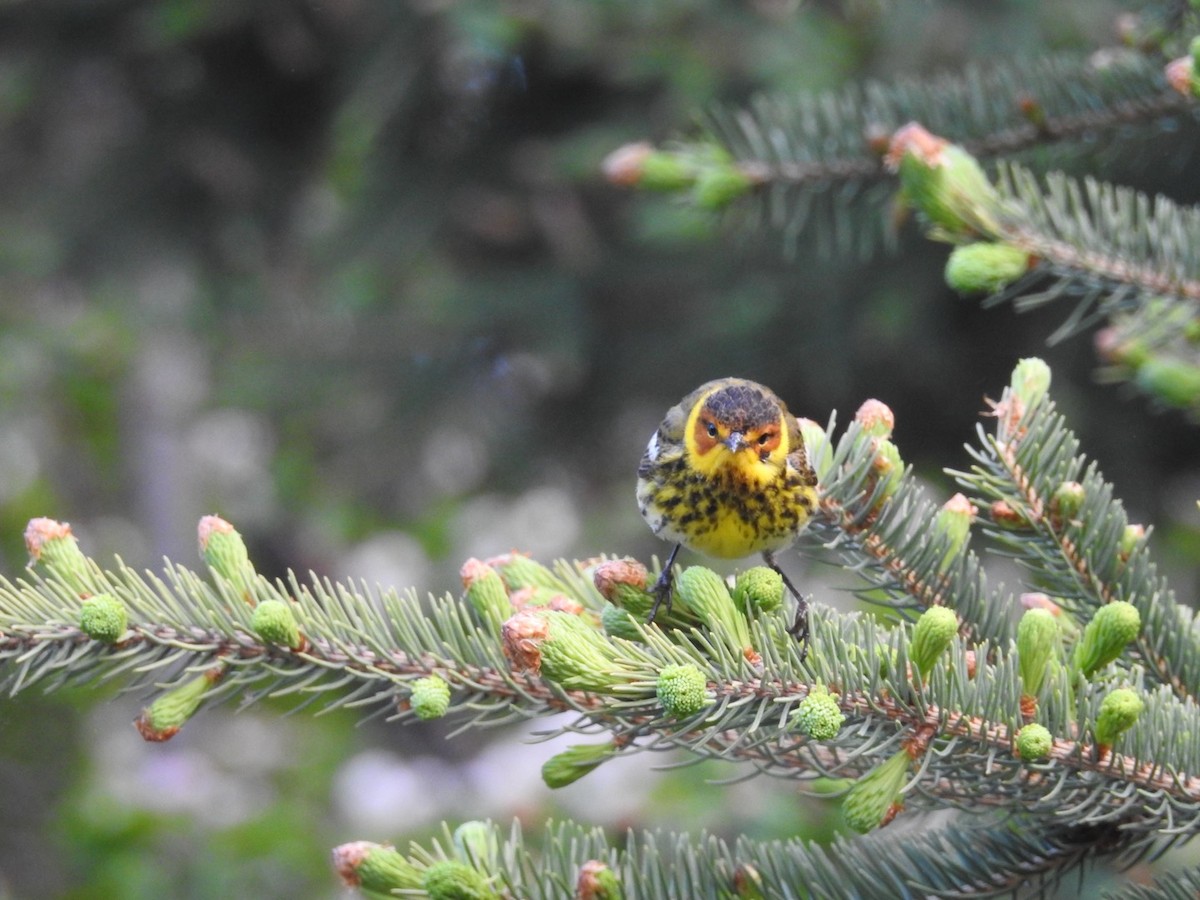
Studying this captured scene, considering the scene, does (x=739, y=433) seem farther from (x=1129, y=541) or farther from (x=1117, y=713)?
(x=1117, y=713)

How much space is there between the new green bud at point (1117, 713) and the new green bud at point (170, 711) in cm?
89

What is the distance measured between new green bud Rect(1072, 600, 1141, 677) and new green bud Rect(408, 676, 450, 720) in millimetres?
650

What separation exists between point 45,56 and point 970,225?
170 inches

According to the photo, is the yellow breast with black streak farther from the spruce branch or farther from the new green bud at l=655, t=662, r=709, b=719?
the new green bud at l=655, t=662, r=709, b=719

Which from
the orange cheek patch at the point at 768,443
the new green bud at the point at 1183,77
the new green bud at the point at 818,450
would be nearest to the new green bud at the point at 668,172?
the orange cheek patch at the point at 768,443

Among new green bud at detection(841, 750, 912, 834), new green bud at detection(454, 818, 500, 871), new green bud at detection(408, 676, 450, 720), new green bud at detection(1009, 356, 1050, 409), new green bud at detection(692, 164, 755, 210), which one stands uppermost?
new green bud at detection(692, 164, 755, 210)

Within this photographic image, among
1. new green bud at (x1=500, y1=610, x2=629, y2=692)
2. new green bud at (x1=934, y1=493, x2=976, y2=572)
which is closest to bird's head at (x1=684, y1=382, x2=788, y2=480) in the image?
new green bud at (x1=934, y1=493, x2=976, y2=572)

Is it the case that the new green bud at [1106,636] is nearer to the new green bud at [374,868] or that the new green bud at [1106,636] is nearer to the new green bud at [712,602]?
the new green bud at [712,602]

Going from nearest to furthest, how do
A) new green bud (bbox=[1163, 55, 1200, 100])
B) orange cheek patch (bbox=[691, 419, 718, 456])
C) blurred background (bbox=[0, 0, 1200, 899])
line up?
new green bud (bbox=[1163, 55, 1200, 100]), orange cheek patch (bbox=[691, 419, 718, 456]), blurred background (bbox=[0, 0, 1200, 899])

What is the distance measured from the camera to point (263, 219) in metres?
5.19

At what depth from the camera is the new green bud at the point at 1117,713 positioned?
1.17 m

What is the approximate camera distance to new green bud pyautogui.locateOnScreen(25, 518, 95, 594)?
1.29 m

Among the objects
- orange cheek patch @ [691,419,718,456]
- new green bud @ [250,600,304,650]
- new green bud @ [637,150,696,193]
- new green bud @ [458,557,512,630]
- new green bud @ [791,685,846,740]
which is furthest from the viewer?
new green bud @ [637,150,696,193]

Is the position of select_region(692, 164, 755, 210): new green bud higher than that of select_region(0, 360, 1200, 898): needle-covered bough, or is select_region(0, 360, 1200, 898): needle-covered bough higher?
select_region(692, 164, 755, 210): new green bud
